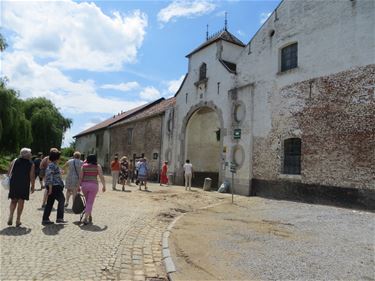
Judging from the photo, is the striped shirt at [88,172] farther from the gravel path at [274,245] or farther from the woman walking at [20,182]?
the gravel path at [274,245]

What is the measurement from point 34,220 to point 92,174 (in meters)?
1.72

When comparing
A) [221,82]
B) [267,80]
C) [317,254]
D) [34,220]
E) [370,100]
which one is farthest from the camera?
[221,82]

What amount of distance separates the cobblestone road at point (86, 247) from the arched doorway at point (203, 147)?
555 inches

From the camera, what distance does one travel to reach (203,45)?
75.2 ft

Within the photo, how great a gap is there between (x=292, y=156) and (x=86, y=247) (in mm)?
11363

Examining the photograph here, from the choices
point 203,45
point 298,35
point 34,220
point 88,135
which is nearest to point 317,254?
point 34,220

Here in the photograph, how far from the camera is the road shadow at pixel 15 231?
283 inches

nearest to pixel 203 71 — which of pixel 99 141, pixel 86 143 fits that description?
pixel 99 141

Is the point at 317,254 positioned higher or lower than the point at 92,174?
lower

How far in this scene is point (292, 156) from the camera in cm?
Answer: 1588

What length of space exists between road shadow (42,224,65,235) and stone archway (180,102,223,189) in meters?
16.5

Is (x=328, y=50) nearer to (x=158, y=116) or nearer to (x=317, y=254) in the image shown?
(x=317, y=254)

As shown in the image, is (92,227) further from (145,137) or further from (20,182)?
(145,137)

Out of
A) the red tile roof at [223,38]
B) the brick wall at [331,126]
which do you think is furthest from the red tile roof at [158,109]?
the brick wall at [331,126]
